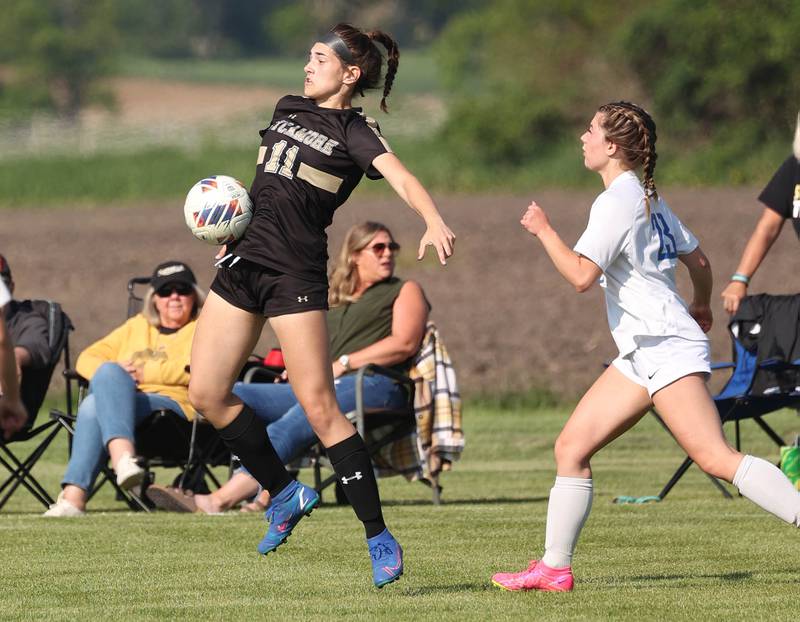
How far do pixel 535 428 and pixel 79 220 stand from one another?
27.0 m

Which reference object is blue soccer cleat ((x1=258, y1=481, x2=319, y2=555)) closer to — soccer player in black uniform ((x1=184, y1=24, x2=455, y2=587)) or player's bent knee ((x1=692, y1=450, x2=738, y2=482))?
soccer player in black uniform ((x1=184, y1=24, x2=455, y2=587))

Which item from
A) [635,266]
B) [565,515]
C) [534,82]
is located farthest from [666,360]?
[534,82]

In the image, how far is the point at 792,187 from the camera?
9.23 metres

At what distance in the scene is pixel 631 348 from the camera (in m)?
5.90

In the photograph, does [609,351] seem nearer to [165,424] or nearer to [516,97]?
[165,424]

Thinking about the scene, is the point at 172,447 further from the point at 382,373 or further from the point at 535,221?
the point at 535,221

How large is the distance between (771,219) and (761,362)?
28.1 inches

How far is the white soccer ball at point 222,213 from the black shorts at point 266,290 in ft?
0.38

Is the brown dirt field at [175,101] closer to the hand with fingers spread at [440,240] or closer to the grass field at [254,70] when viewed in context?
the grass field at [254,70]

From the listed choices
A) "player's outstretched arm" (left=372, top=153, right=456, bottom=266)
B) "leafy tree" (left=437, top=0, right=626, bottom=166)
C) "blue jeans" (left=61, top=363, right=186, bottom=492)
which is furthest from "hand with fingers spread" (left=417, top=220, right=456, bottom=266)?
"leafy tree" (left=437, top=0, right=626, bottom=166)

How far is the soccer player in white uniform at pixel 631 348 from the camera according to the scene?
19.0 ft

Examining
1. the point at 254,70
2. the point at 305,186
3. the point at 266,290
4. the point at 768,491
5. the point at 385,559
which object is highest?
the point at 305,186

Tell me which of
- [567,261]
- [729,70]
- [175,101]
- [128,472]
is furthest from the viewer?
[175,101]

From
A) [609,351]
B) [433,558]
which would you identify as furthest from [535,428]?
[433,558]
